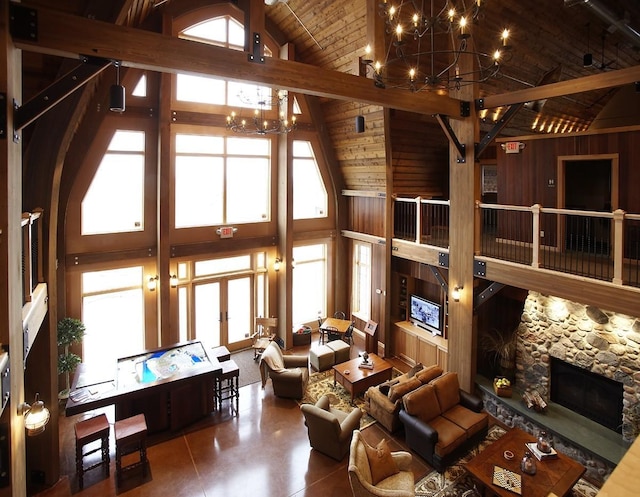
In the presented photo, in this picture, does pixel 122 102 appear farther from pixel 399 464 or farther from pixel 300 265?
pixel 300 265

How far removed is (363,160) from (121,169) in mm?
5554

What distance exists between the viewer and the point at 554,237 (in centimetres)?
764

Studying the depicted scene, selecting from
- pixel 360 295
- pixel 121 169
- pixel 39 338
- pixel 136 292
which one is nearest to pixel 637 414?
pixel 360 295

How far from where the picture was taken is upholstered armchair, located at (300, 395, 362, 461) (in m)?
6.06

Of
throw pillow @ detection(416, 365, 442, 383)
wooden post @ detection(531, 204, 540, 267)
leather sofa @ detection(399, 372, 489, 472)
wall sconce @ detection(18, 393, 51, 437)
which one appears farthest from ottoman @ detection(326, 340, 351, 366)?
wall sconce @ detection(18, 393, 51, 437)

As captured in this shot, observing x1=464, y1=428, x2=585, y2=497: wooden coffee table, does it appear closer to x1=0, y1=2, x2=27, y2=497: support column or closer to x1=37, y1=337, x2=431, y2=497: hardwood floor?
x1=37, y1=337, x2=431, y2=497: hardwood floor

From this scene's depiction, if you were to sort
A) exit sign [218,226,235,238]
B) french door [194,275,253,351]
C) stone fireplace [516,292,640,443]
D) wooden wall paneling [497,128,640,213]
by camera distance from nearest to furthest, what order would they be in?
stone fireplace [516,292,640,443]
wooden wall paneling [497,128,640,213]
exit sign [218,226,235,238]
french door [194,275,253,351]

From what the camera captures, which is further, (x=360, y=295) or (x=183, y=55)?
(x=360, y=295)

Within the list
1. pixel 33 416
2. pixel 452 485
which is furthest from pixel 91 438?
pixel 452 485

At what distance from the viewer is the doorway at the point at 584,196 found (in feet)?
24.5

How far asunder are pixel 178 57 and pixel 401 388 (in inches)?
240

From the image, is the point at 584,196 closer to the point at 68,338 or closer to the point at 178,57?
the point at 178,57

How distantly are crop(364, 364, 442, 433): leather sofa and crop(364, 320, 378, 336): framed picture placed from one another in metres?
2.54

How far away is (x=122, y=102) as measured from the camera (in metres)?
4.45
